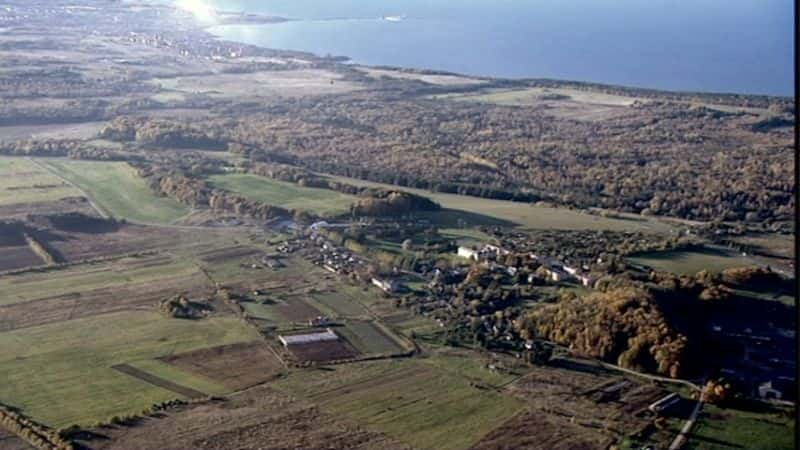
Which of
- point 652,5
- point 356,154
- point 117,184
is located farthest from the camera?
point 652,5

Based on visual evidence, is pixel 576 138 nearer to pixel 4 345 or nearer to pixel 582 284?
pixel 582 284

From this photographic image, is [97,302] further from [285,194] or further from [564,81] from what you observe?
[564,81]

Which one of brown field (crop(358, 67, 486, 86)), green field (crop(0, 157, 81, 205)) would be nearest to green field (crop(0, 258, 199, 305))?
green field (crop(0, 157, 81, 205))

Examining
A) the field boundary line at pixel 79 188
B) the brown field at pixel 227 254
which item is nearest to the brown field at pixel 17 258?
the field boundary line at pixel 79 188

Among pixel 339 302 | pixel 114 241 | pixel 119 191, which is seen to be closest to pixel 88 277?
pixel 114 241

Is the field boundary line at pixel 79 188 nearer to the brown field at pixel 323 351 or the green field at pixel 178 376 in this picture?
the green field at pixel 178 376

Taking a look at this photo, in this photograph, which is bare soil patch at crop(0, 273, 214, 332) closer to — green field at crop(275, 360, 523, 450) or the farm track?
the farm track

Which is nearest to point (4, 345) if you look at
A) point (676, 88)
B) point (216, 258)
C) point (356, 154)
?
point (216, 258)
